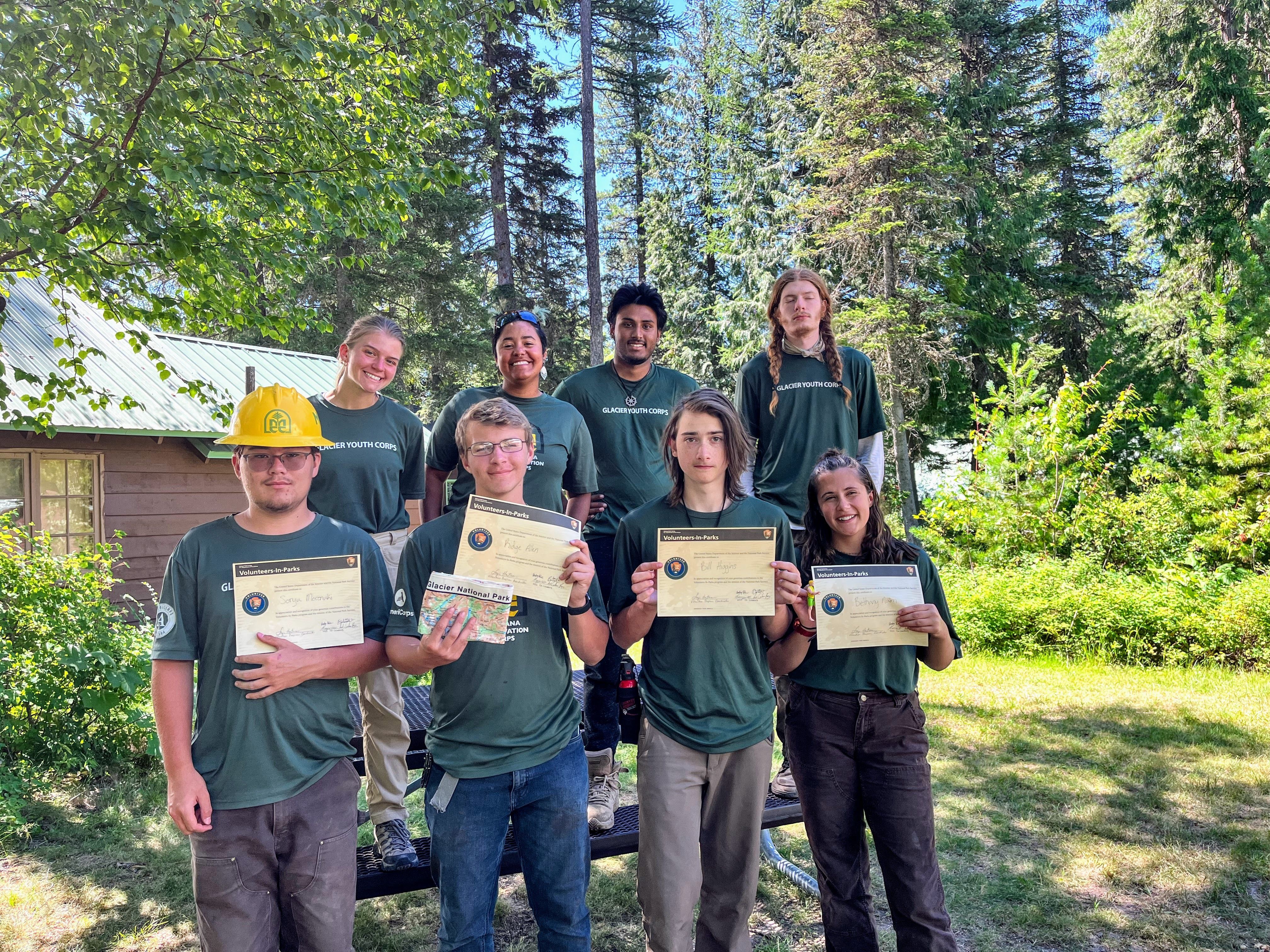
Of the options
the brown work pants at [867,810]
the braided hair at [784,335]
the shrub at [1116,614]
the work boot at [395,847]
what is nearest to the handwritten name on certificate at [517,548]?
the brown work pants at [867,810]

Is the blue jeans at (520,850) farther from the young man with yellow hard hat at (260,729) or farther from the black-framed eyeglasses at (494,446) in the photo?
the black-framed eyeglasses at (494,446)

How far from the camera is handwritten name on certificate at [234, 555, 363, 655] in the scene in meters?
2.39

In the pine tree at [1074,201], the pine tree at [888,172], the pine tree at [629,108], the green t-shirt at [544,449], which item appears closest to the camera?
the green t-shirt at [544,449]

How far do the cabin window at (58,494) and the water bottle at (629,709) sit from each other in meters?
8.45

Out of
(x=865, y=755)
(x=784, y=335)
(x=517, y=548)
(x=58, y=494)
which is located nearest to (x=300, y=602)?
(x=517, y=548)

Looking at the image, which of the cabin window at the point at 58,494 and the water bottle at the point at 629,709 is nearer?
the water bottle at the point at 629,709

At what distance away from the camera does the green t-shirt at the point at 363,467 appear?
3477 mm

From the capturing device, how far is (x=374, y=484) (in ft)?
11.6

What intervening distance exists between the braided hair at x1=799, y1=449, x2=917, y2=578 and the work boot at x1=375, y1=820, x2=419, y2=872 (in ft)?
6.28

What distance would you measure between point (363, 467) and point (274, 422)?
40.4 inches

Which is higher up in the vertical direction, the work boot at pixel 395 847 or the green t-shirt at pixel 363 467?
the green t-shirt at pixel 363 467

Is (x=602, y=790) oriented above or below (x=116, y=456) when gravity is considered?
below

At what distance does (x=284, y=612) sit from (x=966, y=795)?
4.90m

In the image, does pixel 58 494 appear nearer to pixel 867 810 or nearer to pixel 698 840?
pixel 698 840
